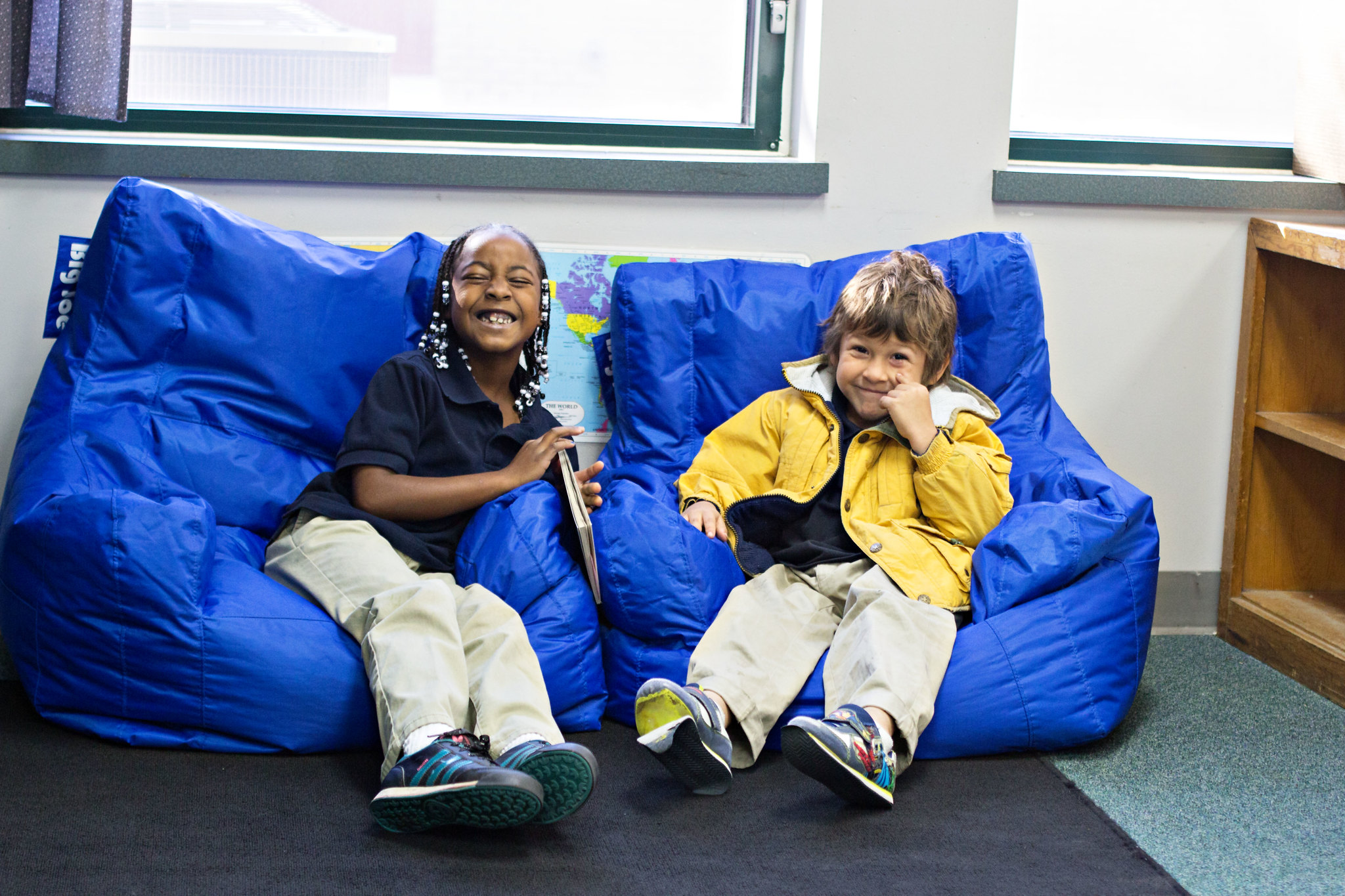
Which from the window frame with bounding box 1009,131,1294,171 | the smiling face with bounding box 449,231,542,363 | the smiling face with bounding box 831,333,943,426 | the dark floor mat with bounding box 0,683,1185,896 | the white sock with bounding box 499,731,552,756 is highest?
the window frame with bounding box 1009,131,1294,171

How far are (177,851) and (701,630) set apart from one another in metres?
0.79

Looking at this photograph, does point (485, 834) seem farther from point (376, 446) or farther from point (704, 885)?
point (376, 446)

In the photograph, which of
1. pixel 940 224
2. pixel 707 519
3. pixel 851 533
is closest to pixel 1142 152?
pixel 940 224

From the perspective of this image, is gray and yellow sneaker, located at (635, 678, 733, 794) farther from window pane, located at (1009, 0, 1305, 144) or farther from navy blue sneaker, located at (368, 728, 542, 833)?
window pane, located at (1009, 0, 1305, 144)

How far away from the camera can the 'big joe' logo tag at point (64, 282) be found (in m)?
2.07

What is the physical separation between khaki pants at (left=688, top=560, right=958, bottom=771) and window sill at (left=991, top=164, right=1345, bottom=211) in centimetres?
100

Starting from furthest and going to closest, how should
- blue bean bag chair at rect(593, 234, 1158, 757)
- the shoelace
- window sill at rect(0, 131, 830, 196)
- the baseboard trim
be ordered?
1. the baseboard trim
2. window sill at rect(0, 131, 830, 196)
3. blue bean bag chair at rect(593, 234, 1158, 757)
4. the shoelace

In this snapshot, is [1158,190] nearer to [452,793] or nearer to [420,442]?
[420,442]

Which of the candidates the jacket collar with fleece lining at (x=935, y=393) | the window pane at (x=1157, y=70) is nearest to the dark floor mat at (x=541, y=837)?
the jacket collar with fleece lining at (x=935, y=393)

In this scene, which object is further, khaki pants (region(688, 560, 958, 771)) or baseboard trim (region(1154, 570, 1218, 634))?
baseboard trim (region(1154, 570, 1218, 634))

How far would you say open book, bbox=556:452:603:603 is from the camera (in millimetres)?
1855

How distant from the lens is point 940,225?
2498 mm

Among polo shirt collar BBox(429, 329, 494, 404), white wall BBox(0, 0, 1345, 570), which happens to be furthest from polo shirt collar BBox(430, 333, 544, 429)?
white wall BBox(0, 0, 1345, 570)

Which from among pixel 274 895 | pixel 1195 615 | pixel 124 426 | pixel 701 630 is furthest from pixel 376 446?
pixel 1195 615
